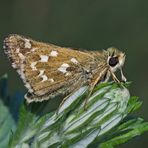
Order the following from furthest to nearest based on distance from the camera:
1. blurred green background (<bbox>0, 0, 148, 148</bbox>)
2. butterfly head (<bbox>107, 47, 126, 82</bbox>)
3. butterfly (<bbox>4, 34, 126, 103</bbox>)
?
1. blurred green background (<bbox>0, 0, 148, 148</bbox>)
2. butterfly head (<bbox>107, 47, 126, 82</bbox>)
3. butterfly (<bbox>4, 34, 126, 103</bbox>)

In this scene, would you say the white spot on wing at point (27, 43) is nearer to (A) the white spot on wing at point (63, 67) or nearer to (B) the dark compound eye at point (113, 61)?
(A) the white spot on wing at point (63, 67)

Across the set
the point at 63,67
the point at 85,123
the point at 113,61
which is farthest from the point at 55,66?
the point at 85,123

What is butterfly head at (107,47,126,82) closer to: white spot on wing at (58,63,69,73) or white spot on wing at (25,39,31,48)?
white spot on wing at (58,63,69,73)

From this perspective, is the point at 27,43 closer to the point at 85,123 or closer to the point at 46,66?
the point at 46,66

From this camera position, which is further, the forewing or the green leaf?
the forewing

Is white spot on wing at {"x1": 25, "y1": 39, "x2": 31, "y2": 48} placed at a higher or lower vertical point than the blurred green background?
higher

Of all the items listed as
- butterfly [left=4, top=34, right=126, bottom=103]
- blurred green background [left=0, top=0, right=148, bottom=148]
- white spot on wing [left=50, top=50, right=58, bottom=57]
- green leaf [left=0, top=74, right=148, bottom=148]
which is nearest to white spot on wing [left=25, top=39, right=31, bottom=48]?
butterfly [left=4, top=34, right=126, bottom=103]

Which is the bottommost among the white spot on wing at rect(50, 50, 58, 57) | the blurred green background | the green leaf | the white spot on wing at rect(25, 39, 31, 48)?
the blurred green background

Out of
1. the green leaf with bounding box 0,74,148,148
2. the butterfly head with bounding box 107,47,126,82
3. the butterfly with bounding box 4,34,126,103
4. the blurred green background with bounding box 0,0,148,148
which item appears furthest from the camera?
the blurred green background with bounding box 0,0,148,148

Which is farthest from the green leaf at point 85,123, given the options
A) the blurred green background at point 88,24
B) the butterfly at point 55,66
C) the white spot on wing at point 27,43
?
the blurred green background at point 88,24
